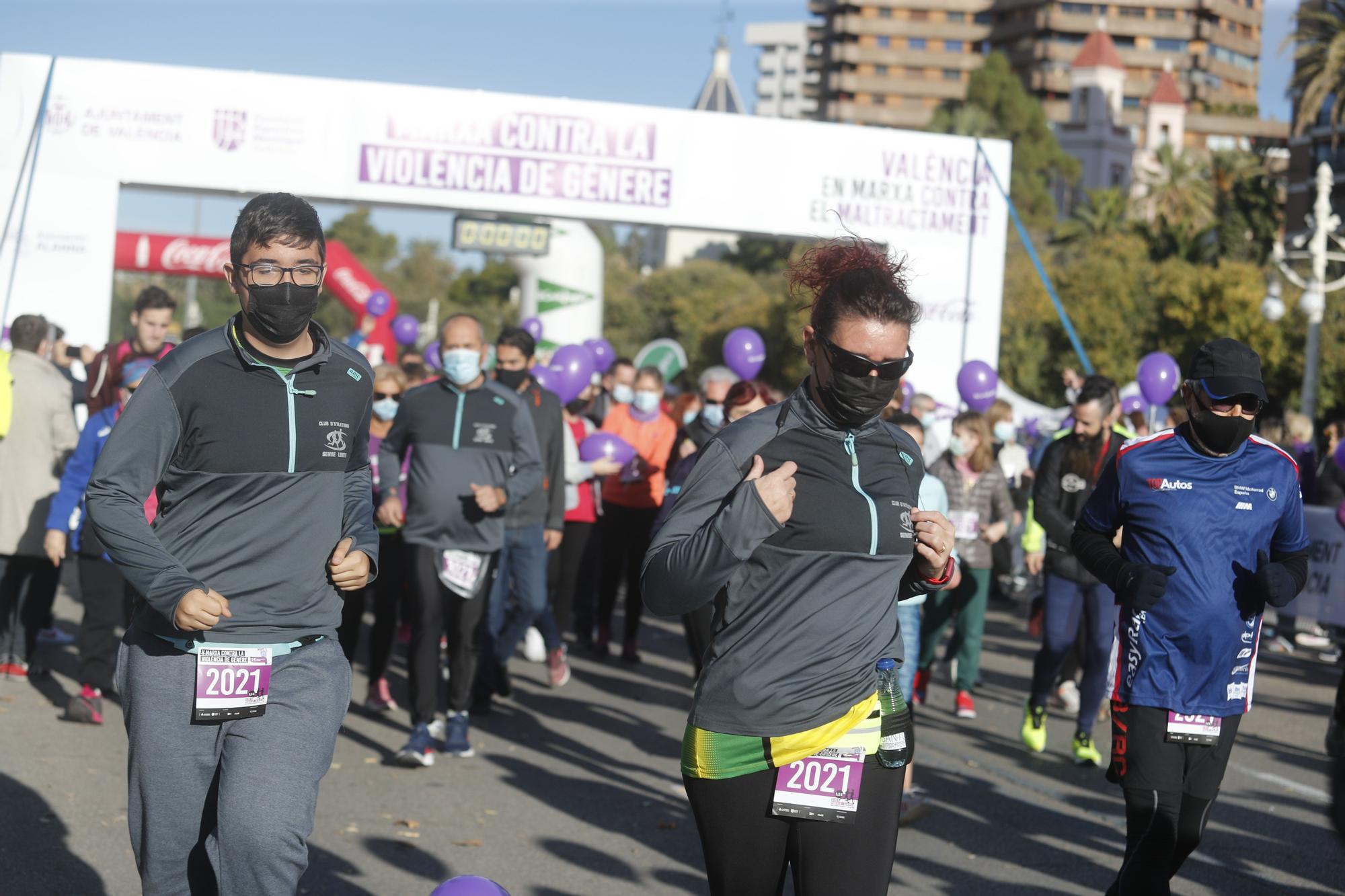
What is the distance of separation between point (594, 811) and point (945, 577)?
3.92 metres

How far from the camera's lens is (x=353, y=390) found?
395cm

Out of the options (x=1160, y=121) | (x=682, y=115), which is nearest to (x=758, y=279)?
(x=1160, y=121)

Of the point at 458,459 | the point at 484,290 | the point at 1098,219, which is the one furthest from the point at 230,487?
the point at 484,290

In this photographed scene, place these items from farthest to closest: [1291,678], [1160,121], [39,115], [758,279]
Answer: [1160,121] < [758,279] < [39,115] < [1291,678]

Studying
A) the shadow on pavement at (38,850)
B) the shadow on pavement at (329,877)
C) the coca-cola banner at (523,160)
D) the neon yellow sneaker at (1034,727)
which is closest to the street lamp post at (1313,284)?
the coca-cola banner at (523,160)

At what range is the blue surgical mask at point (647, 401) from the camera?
1167cm

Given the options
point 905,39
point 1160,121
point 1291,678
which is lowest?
point 1291,678

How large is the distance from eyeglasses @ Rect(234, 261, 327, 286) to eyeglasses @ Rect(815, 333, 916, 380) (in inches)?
52.1

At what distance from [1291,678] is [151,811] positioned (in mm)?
10739

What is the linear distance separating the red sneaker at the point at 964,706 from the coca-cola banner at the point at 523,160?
27.3ft

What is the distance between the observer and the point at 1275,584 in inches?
188

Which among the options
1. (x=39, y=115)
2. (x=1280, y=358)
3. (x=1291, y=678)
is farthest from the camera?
(x=1280, y=358)

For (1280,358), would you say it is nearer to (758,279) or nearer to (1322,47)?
(1322,47)

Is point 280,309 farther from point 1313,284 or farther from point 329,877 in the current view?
point 1313,284
